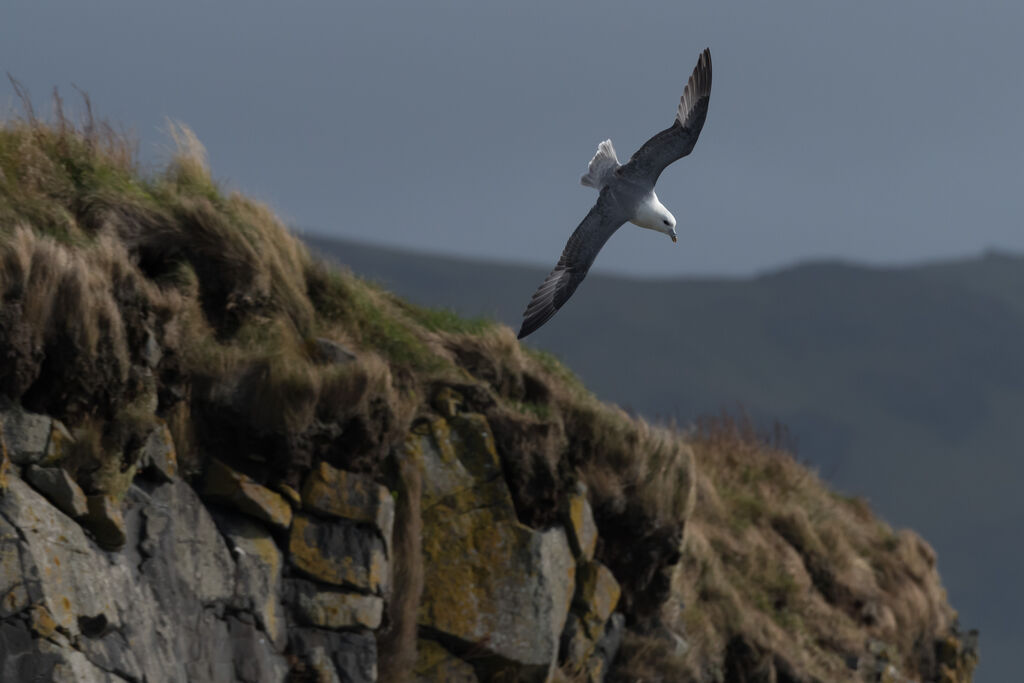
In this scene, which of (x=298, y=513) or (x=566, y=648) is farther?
(x=566, y=648)

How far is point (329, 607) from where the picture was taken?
29.8 ft

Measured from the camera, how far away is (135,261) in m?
9.04

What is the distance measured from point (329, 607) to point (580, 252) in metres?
3.29

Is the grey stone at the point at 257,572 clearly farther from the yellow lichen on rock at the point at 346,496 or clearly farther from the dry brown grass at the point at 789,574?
the dry brown grass at the point at 789,574

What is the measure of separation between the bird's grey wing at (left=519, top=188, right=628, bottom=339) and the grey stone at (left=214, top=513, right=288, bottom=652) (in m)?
2.53

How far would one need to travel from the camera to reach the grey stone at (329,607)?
355 inches

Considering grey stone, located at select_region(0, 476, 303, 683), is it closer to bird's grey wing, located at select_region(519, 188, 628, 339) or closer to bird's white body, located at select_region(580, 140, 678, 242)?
bird's grey wing, located at select_region(519, 188, 628, 339)

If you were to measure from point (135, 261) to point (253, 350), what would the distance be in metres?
0.98

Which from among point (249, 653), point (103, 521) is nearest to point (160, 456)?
point (103, 521)

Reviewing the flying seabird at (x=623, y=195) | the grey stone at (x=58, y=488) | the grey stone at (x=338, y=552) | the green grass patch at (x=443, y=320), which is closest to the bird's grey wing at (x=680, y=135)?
the flying seabird at (x=623, y=195)

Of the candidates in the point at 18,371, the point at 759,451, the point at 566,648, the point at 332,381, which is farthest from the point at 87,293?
the point at 759,451

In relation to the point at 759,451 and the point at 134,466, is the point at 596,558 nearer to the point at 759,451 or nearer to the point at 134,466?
the point at 134,466

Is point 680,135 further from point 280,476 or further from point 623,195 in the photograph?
point 280,476

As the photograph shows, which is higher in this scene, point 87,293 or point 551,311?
point 551,311
